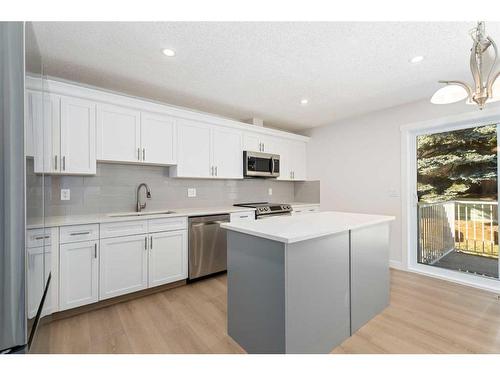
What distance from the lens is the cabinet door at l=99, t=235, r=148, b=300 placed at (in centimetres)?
227

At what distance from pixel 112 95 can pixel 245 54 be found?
5.03 ft

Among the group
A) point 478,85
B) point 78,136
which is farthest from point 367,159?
point 78,136

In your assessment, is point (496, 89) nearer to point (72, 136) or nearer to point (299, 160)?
point (299, 160)

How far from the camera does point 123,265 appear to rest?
237 cm

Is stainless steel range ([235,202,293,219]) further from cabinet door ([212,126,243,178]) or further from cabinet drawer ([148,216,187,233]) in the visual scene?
cabinet drawer ([148,216,187,233])

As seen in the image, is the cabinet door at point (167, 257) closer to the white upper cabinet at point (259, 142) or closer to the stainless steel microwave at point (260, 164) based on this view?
the stainless steel microwave at point (260, 164)

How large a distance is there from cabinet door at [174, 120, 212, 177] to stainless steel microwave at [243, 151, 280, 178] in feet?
2.10

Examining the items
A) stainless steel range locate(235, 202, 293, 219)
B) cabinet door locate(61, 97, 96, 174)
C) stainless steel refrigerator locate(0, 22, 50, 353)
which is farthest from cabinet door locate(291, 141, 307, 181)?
stainless steel refrigerator locate(0, 22, 50, 353)

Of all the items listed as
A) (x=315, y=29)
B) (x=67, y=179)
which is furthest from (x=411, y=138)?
(x=67, y=179)

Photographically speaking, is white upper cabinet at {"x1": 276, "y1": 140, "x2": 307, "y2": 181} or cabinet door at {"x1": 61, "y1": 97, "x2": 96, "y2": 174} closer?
cabinet door at {"x1": 61, "y1": 97, "x2": 96, "y2": 174}

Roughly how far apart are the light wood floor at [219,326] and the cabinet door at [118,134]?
1593 millimetres

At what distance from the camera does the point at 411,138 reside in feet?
10.8

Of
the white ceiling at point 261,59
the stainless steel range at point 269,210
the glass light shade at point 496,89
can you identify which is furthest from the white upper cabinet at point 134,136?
the glass light shade at point 496,89
